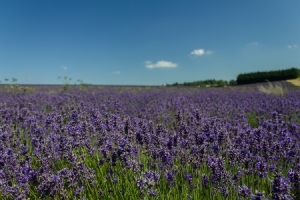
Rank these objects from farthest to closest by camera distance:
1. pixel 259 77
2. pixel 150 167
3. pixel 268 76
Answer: pixel 259 77 < pixel 268 76 < pixel 150 167

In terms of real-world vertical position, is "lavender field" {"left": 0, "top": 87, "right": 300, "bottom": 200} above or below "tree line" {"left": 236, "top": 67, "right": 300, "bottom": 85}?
below

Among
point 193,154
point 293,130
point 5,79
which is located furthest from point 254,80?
point 193,154

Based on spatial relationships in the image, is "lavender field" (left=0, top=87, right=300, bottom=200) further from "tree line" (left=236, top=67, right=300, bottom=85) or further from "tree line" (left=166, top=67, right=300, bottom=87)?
"tree line" (left=236, top=67, right=300, bottom=85)

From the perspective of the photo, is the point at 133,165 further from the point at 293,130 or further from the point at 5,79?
the point at 5,79

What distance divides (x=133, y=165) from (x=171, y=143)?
62cm

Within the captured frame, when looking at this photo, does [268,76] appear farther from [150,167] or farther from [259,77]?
[150,167]

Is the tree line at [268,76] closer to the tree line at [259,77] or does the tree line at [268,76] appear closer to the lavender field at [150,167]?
the tree line at [259,77]

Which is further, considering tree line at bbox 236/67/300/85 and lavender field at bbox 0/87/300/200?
tree line at bbox 236/67/300/85

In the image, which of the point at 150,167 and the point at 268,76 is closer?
the point at 150,167

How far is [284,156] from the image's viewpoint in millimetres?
3549

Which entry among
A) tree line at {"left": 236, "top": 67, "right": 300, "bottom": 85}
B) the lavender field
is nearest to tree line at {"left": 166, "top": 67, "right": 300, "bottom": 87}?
tree line at {"left": 236, "top": 67, "right": 300, "bottom": 85}

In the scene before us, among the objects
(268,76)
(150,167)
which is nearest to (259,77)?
(268,76)

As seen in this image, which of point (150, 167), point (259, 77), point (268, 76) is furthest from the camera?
point (259, 77)

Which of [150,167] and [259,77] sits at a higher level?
[259,77]
